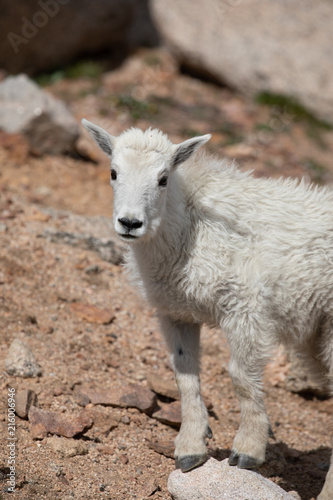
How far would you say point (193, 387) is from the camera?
250 inches

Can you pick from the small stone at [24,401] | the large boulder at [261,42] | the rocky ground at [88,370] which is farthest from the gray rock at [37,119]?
the small stone at [24,401]

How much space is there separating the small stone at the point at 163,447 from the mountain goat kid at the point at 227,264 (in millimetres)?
538

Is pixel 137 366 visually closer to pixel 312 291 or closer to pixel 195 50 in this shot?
pixel 312 291

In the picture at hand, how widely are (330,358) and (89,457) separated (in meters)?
2.59

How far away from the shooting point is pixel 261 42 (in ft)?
51.5

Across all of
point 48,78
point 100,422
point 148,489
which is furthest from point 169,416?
point 48,78

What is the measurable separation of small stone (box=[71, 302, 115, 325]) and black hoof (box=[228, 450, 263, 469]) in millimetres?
3032

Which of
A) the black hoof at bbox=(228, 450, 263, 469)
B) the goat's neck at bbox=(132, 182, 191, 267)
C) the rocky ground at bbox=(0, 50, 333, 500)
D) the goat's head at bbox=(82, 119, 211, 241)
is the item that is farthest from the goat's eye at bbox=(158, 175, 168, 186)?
the black hoof at bbox=(228, 450, 263, 469)

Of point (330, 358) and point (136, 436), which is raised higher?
point (330, 358)

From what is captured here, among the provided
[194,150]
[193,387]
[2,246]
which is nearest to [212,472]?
[193,387]

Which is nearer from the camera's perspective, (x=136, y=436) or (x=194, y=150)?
(x=194, y=150)

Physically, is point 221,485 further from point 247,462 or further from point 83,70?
point 83,70

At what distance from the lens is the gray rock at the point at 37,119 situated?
1177 cm

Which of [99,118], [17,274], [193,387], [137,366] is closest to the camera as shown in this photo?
[193,387]
